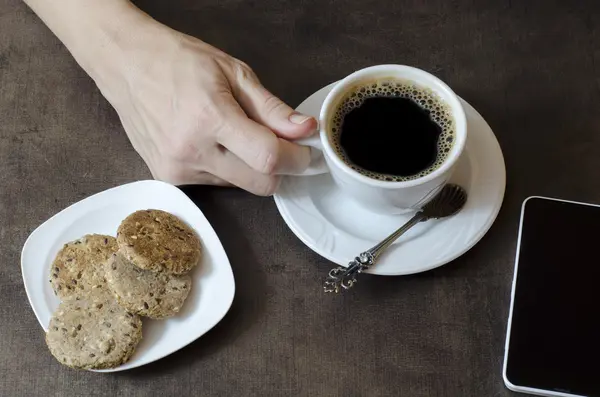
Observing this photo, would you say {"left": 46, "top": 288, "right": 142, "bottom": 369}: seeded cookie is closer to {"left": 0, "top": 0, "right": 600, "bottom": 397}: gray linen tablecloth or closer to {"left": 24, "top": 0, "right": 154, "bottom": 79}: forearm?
{"left": 0, "top": 0, "right": 600, "bottom": 397}: gray linen tablecloth

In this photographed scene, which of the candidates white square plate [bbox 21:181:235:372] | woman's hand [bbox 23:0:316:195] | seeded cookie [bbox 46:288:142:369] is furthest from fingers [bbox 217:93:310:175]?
seeded cookie [bbox 46:288:142:369]

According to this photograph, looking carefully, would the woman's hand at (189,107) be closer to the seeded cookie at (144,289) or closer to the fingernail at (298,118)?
the fingernail at (298,118)

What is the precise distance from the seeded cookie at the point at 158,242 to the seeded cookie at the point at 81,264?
4cm

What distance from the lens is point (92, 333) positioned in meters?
0.76

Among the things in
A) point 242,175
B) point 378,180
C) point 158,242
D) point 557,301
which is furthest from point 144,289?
point 557,301

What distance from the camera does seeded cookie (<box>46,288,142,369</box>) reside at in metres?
0.75

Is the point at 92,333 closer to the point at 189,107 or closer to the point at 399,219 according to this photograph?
the point at 189,107

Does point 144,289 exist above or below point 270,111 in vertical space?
below

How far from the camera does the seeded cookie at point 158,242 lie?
30.3 inches

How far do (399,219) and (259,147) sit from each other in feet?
0.65

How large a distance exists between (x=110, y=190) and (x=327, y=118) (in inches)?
11.5

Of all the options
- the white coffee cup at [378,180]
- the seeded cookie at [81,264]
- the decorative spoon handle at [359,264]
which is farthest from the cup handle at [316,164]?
the seeded cookie at [81,264]

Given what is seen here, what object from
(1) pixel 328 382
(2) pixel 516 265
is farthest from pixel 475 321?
(1) pixel 328 382

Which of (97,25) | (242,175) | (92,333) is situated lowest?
(92,333)
